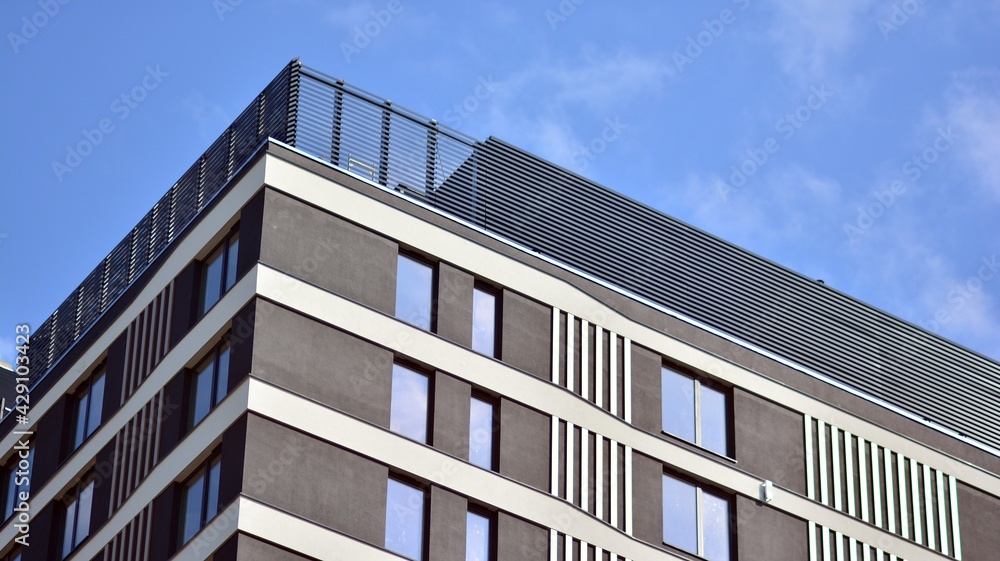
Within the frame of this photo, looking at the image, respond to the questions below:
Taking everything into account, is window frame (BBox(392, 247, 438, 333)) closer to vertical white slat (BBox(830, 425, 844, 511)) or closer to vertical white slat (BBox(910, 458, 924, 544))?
vertical white slat (BBox(830, 425, 844, 511))

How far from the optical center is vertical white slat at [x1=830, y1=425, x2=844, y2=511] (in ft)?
176

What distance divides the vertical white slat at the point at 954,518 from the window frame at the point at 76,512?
23673mm

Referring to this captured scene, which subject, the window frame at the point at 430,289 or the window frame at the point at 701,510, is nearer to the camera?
the window frame at the point at 430,289

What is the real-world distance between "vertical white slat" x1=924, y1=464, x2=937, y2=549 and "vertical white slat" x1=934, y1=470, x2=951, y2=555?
25 cm

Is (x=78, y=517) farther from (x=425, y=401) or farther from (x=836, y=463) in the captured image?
(x=836, y=463)

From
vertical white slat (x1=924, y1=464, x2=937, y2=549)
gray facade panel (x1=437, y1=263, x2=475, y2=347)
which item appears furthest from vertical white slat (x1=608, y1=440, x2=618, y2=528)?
vertical white slat (x1=924, y1=464, x2=937, y2=549)

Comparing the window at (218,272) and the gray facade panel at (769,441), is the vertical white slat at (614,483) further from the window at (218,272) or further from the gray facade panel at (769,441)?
the window at (218,272)

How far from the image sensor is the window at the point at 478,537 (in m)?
47.0

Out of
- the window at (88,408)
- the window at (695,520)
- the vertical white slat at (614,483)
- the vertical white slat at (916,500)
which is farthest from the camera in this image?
the vertical white slat at (916,500)

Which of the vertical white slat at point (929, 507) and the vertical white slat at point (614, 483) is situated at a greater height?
the vertical white slat at point (929, 507)

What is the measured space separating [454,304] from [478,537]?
19.7 feet

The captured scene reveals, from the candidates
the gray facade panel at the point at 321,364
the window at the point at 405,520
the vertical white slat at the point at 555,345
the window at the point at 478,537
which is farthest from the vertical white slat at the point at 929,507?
the gray facade panel at the point at 321,364

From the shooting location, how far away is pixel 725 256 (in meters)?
56.8

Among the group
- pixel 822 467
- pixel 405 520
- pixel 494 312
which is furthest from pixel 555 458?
pixel 822 467
